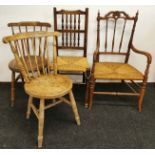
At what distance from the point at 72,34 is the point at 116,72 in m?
0.72

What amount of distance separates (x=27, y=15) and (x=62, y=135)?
4.75ft

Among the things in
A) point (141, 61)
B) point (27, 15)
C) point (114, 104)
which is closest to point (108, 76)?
point (114, 104)

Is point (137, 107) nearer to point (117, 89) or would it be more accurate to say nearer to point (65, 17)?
point (117, 89)

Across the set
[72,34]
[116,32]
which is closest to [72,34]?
[72,34]

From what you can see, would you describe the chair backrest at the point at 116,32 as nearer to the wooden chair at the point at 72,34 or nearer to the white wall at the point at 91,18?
the white wall at the point at 91,18

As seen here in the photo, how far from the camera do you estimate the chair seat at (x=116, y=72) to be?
5.96 ft

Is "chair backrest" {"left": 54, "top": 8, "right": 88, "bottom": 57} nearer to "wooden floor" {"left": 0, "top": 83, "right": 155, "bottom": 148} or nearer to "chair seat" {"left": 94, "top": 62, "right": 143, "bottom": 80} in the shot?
"chair seat" {"left": 94, "top": 62, "right": 143, "bottom": 80}

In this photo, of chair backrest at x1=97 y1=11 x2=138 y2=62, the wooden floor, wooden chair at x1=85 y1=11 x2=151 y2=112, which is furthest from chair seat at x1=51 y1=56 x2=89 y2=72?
the wooden floor

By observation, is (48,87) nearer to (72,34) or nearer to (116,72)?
(116,72)

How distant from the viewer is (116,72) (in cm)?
191

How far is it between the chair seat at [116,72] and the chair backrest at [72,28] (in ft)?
1.12

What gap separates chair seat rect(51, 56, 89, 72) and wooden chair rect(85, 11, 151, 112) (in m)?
0.12

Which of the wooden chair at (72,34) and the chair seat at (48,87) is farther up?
the wooden chair at (72,34)

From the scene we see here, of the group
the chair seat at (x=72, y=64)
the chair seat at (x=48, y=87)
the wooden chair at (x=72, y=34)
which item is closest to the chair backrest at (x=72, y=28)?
the wooden chair at (x=72, y=34)
